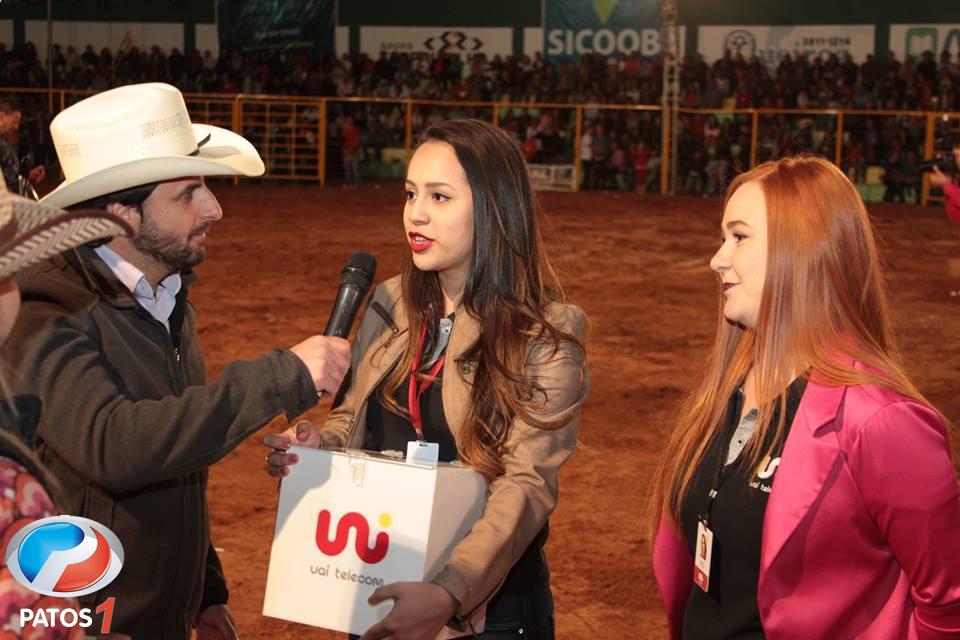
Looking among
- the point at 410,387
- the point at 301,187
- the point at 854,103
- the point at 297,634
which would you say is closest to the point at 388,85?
the point at 301,187

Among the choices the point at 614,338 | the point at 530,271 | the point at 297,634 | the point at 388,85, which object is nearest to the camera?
the point at 530,271

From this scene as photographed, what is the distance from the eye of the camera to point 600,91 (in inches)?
947

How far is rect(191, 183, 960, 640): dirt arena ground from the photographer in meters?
5.16

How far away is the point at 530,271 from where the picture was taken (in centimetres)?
284

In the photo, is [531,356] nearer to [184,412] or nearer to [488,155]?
[488,155]

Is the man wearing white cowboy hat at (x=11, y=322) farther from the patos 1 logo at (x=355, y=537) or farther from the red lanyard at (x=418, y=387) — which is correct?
the red lanyard at (x=418, y=387)

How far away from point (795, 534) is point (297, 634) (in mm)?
2922

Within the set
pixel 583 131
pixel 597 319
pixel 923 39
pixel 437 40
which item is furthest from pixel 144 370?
pixel 437 40

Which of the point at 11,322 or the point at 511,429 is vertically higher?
the point at 11,322

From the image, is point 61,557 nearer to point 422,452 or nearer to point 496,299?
point 422,452

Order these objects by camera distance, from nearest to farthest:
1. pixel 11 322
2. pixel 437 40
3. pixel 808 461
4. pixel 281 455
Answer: pixel 11 322
pixel 808 461
pixel 281 455
pixel 437 40

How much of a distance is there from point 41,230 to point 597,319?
9.18m

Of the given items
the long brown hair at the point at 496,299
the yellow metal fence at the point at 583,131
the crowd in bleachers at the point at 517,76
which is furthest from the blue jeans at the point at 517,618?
the crowd in bleachers at the point at 517,76

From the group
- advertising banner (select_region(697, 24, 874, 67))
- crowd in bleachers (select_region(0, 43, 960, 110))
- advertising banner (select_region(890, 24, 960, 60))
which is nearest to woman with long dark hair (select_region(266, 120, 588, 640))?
crowd in bleachers (select_region(0, 43, 960, 110))
